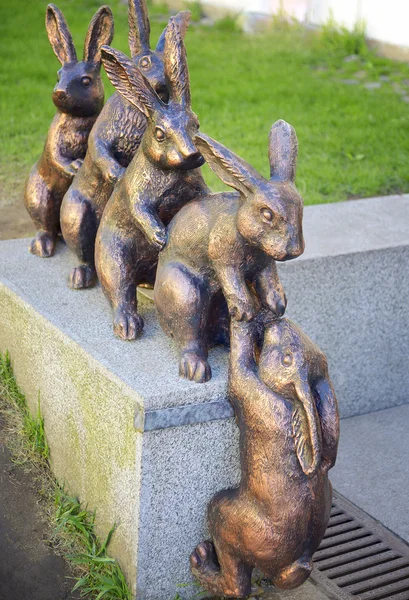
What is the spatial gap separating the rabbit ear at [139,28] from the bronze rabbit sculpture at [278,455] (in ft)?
3.82

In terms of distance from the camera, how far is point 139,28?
316 centimetres

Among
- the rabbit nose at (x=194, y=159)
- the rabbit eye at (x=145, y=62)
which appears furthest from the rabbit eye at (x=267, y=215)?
the rabbit eye at (x=145, y=62)

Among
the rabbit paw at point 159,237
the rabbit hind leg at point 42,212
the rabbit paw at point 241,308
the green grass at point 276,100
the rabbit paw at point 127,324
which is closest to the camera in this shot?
the rabbit paw at point 241,308

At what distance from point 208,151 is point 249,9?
29.7 feet

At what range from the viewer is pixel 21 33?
10070 mm

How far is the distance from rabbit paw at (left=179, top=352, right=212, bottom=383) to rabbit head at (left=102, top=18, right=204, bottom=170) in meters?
0.62

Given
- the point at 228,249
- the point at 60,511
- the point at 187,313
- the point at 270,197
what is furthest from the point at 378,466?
the point at 270,197

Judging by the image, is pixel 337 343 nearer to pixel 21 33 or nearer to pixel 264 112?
pixel 264 112

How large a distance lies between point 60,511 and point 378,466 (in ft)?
5.07

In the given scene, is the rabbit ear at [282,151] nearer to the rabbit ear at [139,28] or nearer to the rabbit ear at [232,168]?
the rabbit ear at [232,168]

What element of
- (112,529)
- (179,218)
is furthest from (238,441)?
(179,218)

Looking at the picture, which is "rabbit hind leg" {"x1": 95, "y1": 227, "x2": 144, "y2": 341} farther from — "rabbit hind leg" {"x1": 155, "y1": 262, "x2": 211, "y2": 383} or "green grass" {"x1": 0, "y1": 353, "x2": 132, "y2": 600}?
"green grass" {"x1": 0, "y1": 353, "x2": 132, "y2": 600}

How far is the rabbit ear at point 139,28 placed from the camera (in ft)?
10.3

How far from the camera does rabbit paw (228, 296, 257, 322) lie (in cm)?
261
